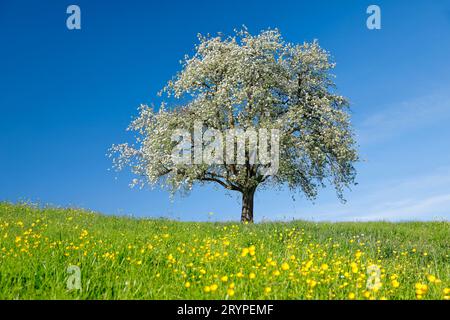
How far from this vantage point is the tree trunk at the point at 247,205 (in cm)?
2506

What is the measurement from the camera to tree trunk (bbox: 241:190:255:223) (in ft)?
82.2

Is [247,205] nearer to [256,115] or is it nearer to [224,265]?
[256,115]

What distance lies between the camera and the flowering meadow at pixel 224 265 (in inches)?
284

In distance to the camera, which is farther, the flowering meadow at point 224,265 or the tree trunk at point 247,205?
the tree trunk at point 247,205

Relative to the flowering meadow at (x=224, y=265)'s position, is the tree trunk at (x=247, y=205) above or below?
above

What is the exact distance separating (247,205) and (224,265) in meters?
16.1

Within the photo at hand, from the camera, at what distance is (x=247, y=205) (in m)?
25.2

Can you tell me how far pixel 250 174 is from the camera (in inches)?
991

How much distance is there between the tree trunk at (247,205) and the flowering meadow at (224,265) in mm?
8075

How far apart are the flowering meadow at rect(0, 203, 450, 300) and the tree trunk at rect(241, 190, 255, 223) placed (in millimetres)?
8075

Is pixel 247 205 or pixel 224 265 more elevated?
pixel 247 205

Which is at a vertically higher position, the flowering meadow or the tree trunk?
the tree trunk

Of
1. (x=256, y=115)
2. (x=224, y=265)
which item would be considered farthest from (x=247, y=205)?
(x=224, y=265)
